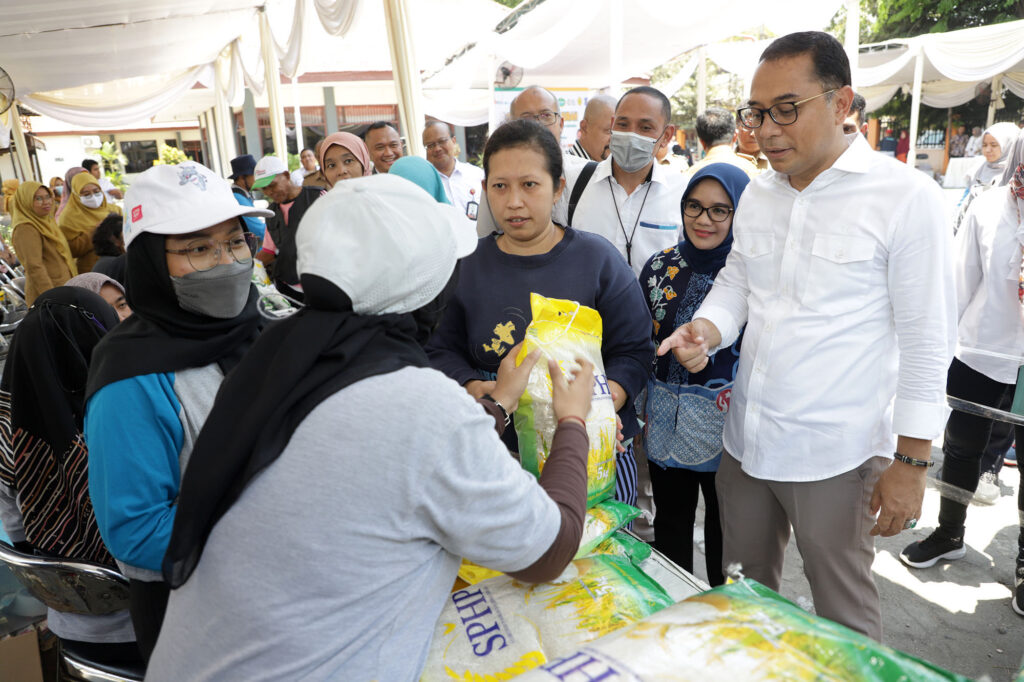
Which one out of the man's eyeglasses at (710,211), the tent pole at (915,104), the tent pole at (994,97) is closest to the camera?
the man's eyeglasses at (710,211)

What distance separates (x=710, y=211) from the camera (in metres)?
2.13

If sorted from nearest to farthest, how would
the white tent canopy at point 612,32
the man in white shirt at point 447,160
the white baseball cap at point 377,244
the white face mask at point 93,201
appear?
the white baseball cap at point 377,244 < the man in white shirt at point 447,160 < the white tent canopy at point 612,32 < the white face mask at point 93,201

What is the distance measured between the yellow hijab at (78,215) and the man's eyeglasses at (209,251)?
656cm

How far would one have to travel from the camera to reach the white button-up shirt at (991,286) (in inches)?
107

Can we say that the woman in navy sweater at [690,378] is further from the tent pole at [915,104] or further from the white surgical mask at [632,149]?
the tent pole at [915,104]

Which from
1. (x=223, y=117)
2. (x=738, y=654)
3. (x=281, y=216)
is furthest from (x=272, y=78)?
(x=738, y=654)

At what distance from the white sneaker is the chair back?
11.8ft

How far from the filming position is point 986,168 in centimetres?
580

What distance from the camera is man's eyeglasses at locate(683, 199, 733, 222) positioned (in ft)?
6.97

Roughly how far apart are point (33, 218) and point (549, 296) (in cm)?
627

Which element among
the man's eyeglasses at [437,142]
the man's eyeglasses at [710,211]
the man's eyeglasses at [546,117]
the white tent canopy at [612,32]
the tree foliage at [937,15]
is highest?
the tree foliage at [937,15]

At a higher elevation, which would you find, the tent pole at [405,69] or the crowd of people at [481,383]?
the tent pole at [405,69]

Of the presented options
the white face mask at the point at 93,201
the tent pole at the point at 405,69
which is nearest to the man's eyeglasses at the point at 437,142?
the tent pole at the point at 405,69

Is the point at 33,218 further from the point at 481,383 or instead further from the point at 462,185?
the point at 481,383
